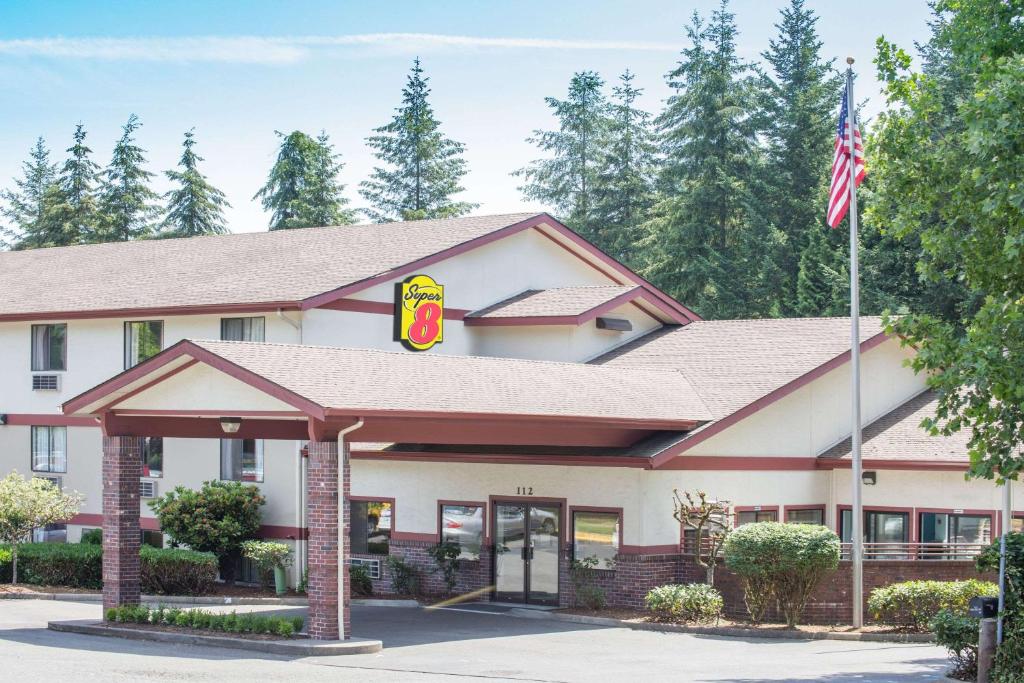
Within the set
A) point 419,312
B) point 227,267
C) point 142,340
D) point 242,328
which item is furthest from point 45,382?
point 419,312

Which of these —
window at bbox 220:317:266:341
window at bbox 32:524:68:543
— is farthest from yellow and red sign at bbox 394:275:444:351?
window at bbox 32:524:68:543

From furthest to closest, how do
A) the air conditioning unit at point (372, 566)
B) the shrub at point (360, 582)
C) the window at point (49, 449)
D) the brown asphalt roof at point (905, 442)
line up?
the window at point (49, 449) → the air conditioning unit at point (372, 566) → the shrub at point (360, 582) → the brown asphalt roof at point (905, 442)

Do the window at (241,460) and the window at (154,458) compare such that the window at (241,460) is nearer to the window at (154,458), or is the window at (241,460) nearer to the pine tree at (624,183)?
the window at (154,458)

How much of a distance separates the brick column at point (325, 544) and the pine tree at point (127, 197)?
4933 centimetres

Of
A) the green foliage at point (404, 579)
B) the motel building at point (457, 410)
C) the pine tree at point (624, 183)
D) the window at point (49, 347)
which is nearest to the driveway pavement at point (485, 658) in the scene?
the motel building at point (457, 410)

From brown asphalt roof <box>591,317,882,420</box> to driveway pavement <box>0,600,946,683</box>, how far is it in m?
5.91

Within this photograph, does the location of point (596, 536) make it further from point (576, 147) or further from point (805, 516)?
point (576, 147)

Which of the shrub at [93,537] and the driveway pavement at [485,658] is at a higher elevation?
the shrub at [93,537]

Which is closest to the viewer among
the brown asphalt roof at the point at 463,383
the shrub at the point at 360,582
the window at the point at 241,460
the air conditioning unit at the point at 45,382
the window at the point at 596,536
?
the brown asphalt roof at the point at 463,383

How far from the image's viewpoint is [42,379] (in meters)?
33.4

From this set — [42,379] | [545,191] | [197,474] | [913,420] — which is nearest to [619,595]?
[913,420]

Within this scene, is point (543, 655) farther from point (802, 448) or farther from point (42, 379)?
point (42, 379)

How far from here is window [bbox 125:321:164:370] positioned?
31203 mm

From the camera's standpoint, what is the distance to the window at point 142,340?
3120cm
